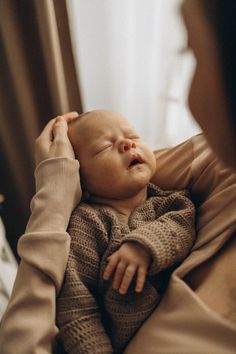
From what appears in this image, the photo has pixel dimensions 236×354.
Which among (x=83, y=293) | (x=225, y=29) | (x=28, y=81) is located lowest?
(x=83, y=293)

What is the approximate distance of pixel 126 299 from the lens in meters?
0.77

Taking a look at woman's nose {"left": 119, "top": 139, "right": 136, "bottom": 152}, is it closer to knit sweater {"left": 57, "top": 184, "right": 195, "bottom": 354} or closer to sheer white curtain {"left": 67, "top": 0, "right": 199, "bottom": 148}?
knit sweater {"left": 57, "top": 184, "right": 195, "bottom": 354}

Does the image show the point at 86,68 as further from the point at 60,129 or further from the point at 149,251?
the point at 149,251

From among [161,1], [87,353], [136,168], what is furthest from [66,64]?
[87,353]

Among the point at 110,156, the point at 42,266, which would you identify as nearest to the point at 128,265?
the point at 42,266

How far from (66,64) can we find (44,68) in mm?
100

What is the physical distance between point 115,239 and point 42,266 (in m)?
0.18

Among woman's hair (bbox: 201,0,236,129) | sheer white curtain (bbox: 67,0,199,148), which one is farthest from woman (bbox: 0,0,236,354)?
sheer white curtain (bbox: 67,0,199,148)

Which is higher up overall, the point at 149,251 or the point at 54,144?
the point at 54,144

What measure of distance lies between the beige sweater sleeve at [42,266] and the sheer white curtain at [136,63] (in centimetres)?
68

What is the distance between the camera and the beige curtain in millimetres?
1431

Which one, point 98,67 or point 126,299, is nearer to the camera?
point 126,299

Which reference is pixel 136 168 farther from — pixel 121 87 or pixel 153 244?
pixel 121 87

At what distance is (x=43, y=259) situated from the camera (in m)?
0.77
